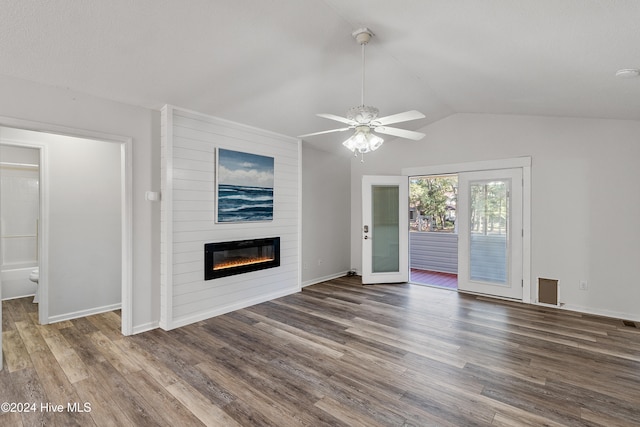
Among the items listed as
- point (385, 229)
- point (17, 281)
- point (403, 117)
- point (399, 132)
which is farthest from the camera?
point (385, 229)

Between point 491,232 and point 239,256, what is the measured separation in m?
4.08

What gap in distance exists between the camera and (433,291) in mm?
5309

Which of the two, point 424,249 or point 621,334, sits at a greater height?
point 424,249

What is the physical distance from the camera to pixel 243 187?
4.50m

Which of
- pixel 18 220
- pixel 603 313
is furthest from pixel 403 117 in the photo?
pixel 18 220

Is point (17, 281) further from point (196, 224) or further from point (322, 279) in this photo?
point (322, 279)

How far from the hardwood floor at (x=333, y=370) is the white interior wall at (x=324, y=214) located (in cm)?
183

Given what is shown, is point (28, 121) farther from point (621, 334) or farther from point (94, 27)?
point (621, 334)

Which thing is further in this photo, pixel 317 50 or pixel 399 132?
A: pixel 317 50

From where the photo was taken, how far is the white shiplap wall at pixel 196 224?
3664 mm

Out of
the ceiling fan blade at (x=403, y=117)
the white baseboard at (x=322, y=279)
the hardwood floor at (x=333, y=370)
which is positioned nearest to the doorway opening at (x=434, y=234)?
the white baseboard at (x=322, y=279)

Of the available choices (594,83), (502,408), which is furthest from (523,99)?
(502,408)

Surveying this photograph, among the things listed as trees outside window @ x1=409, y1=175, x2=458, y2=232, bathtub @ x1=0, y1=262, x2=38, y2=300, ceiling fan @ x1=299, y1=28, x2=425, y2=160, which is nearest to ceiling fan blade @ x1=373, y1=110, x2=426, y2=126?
ceiling fan @ x1=299, y1=28, x2=425, y2=160

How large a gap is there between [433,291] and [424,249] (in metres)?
2.24
